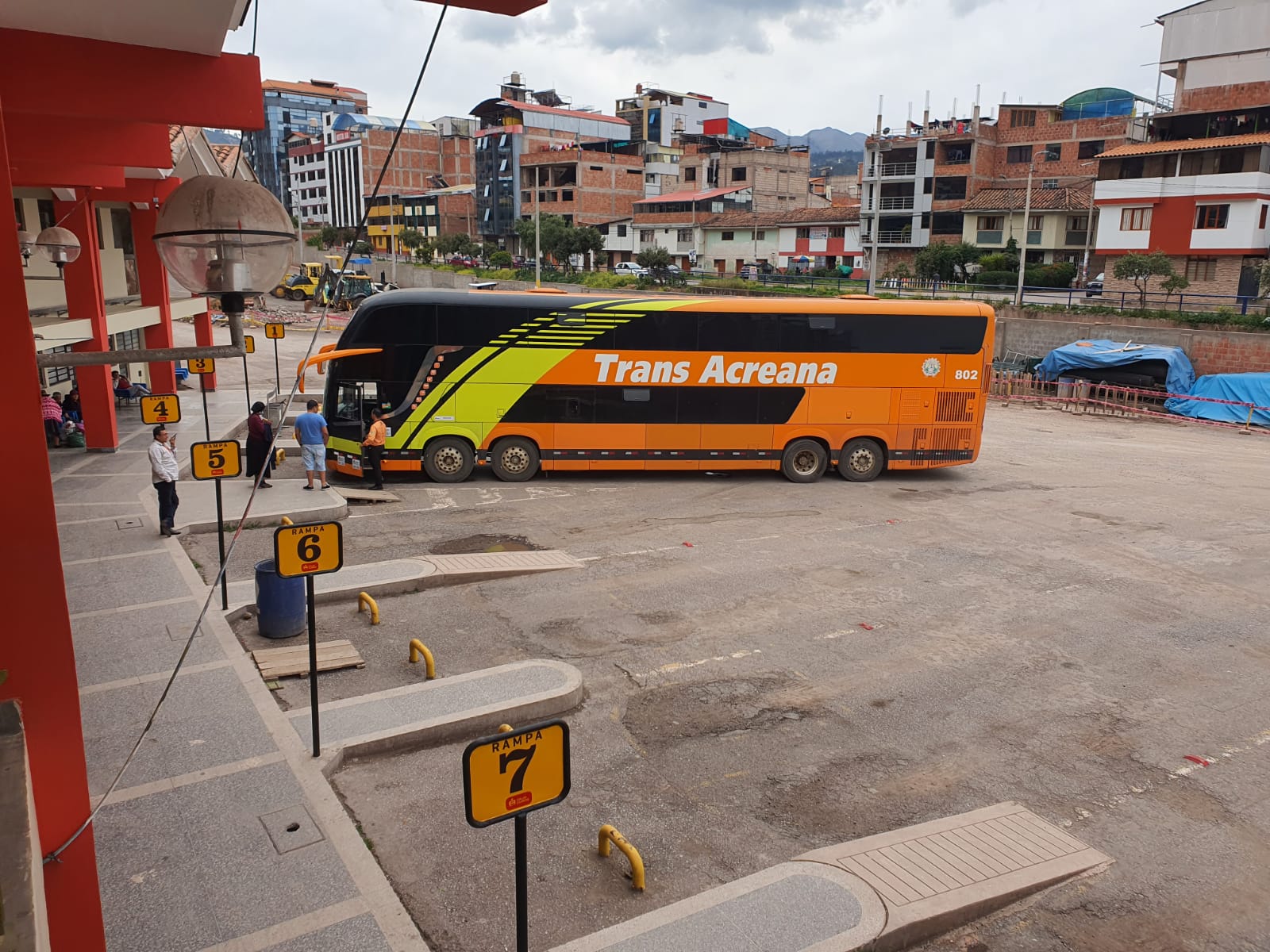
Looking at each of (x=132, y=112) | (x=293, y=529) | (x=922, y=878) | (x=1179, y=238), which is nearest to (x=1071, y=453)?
(x=922, y=878)

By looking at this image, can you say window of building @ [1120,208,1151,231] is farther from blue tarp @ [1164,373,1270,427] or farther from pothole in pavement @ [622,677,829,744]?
pothole in pavement @ [622,677,829,744]

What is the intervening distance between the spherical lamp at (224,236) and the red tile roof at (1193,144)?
4893 cm

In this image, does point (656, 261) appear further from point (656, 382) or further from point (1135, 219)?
point (656, 382)

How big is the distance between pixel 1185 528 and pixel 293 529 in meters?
15.3

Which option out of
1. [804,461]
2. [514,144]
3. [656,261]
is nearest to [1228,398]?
[804,461]

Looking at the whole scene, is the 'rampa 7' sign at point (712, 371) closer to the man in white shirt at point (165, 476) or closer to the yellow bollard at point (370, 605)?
the man in white shirt at point (165, 476)

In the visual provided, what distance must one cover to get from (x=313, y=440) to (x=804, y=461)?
1001 centimetres

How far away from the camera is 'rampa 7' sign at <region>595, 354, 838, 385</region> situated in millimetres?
18500

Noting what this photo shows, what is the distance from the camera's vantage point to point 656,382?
18.6 metres

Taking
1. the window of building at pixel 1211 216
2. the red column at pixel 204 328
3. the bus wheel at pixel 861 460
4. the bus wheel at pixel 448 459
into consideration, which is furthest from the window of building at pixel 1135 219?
the red column at pixel 204 328

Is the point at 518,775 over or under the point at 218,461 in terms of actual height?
under

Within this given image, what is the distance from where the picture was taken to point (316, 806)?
6.79m

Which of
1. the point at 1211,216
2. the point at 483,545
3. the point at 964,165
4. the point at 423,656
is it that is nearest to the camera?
the point at 423,656

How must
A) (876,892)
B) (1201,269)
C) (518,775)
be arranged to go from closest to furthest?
(518,775) → (876,892) → (1201,269)
